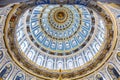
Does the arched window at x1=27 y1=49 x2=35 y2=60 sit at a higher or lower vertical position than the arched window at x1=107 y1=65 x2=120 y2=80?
higher

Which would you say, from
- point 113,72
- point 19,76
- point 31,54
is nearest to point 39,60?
point 31,54

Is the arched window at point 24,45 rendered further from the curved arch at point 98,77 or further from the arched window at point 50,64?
the curved arch at point 98,77

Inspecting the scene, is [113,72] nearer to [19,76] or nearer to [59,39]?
[19,76]

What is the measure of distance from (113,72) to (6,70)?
7.80 meters

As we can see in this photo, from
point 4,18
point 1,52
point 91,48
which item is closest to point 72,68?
point 91,48

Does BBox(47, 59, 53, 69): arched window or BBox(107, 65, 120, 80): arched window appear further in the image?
BBox(47, 59, 53, 69): arched window

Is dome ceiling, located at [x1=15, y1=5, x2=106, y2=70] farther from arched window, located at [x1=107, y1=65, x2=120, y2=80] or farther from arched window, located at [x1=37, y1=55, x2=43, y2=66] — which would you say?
arched window, located at [x1=107, y1=65, x2=120, y2=80]

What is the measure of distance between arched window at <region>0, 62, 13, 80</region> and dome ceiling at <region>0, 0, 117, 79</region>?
2.10 ft

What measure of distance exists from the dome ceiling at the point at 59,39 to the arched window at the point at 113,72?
675 millimetres

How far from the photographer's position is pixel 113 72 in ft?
49.8

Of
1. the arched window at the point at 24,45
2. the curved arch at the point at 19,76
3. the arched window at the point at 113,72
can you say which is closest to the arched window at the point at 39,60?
the arched window at the point at 24,45

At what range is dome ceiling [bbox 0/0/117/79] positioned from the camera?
48.3 ft

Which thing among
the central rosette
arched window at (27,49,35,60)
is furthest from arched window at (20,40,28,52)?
the central rosette

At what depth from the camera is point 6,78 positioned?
15094mm
